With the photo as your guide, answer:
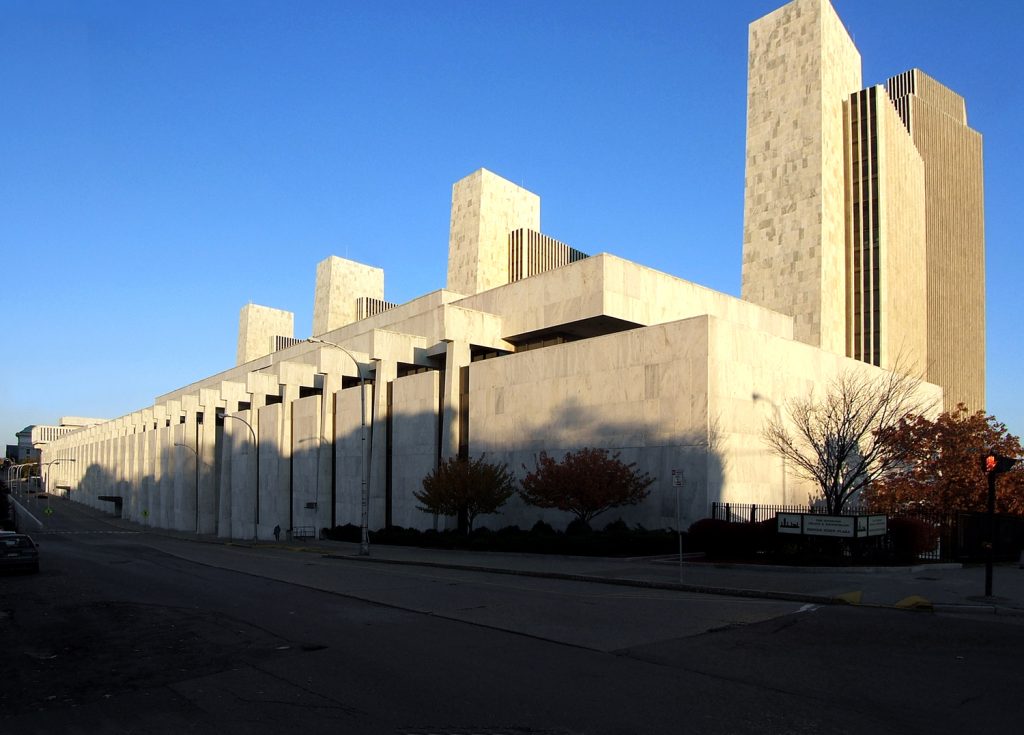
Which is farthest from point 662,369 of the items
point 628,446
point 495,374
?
point 495,374

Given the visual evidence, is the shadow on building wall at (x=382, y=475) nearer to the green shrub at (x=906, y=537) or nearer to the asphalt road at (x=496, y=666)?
the green shrub at (x=906, y=537)

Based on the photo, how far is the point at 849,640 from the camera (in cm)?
1148

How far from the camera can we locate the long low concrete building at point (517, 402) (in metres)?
32.0

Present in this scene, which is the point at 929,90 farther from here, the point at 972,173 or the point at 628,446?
the point at 628,446

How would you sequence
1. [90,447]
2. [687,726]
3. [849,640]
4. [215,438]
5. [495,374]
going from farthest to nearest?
[90,447] → [215,438] → [495,374] → [849,640] → [687,726]

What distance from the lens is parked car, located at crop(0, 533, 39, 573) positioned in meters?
23.2

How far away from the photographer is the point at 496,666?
32.1 ft

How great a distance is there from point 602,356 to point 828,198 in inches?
1517

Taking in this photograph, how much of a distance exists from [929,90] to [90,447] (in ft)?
Result: 477

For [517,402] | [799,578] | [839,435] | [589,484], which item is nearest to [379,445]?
[517,402]

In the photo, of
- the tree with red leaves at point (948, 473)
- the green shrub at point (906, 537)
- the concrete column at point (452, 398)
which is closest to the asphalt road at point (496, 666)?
the green shrub at point (906, 537)

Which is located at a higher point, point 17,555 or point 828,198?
point 828,198

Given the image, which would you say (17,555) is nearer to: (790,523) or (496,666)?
(496,666)

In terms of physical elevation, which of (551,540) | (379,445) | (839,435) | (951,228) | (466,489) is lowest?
(551,540)
